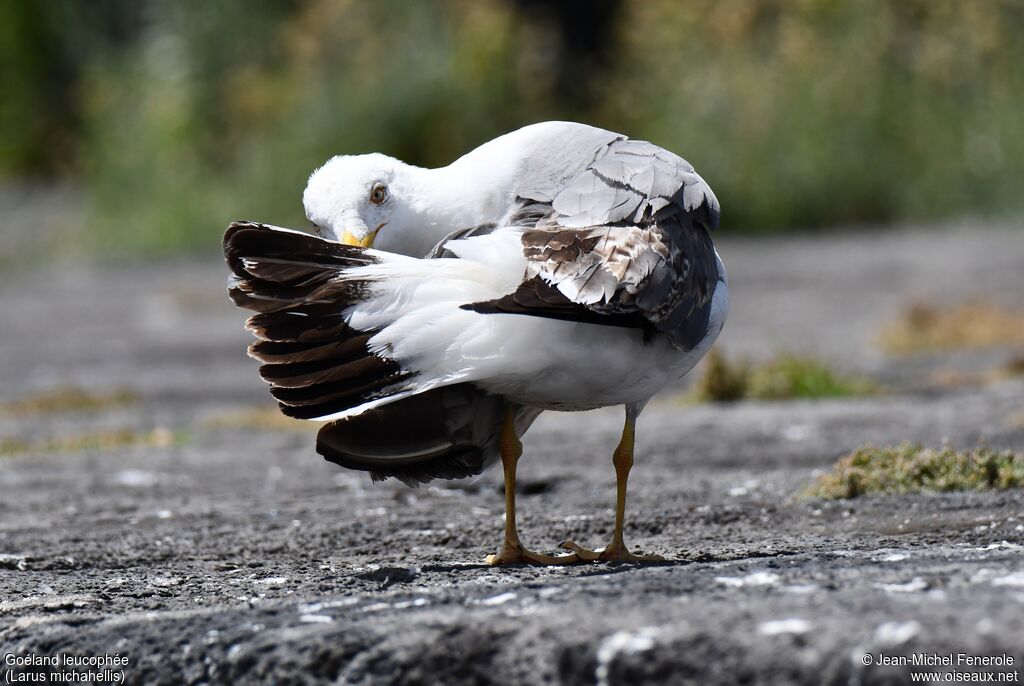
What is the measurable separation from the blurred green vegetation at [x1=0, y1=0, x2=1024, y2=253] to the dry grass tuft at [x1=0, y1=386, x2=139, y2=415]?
25.6ft

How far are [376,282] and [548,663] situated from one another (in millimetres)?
1021

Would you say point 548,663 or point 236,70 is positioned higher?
A: point 236,70

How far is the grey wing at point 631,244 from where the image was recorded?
3182mm

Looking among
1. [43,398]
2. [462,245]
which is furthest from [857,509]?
[43,398]

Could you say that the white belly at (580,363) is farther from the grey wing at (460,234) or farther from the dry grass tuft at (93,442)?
the dry grass tuft at (93,442)

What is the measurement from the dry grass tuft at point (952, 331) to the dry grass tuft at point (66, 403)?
Answer: 14.0 feet

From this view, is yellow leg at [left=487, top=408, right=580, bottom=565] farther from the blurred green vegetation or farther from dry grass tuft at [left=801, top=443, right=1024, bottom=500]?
the blurred green vegetation

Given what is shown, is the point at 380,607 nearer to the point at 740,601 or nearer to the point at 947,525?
the point at 740,601

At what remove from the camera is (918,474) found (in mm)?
4379

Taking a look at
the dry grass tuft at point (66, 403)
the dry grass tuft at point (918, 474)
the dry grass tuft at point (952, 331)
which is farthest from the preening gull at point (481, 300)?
the dry grass tuft at point (952, 331)

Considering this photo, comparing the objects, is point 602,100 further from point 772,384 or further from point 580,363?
point 580,363

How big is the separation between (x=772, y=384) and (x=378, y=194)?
370 cm

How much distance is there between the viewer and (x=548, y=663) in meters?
2.62

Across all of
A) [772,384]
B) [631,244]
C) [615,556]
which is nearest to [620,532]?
[615,556]
